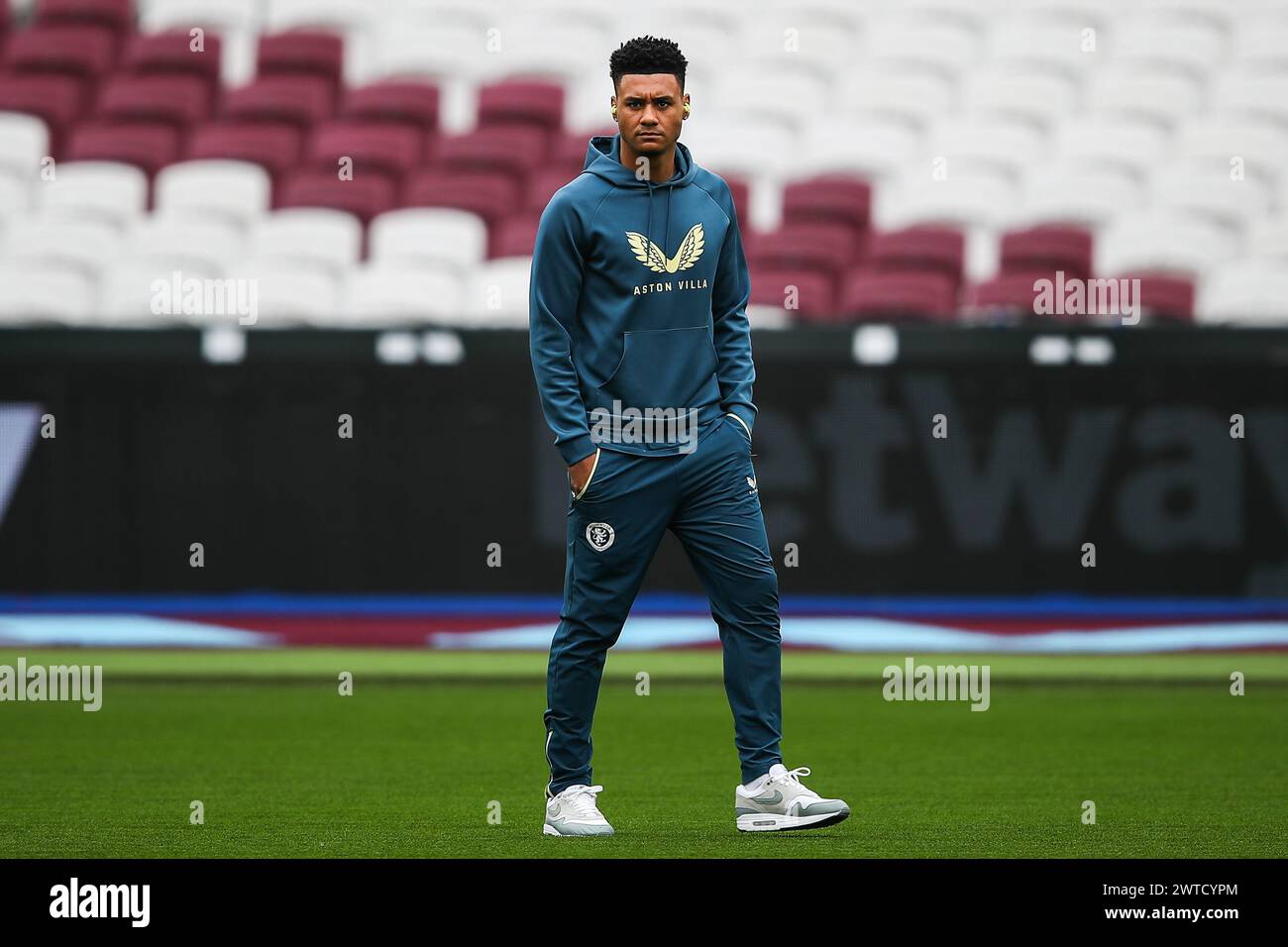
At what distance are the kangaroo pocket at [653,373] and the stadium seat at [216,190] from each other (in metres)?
10.1

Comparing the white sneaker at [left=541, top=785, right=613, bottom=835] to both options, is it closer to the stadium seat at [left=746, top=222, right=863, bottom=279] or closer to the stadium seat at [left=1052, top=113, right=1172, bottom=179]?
the stadium seat at [left=746, top=222, right=863, bottom=279]

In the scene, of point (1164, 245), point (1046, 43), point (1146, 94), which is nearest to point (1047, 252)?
point (1164, 245)

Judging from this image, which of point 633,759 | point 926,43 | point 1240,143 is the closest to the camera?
point 633,759

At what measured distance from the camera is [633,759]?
7.13 metres

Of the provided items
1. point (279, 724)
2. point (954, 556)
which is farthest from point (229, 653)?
point (954, 556)

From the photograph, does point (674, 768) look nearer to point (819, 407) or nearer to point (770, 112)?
point (819, 407)

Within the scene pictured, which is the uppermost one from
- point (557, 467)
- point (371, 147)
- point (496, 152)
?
point (371, 147)

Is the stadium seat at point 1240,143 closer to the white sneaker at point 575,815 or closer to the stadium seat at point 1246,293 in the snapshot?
the stadium seat at point 1246,293

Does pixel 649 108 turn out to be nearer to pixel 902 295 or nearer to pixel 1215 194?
pixel 902 295

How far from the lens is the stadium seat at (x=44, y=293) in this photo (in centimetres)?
1331

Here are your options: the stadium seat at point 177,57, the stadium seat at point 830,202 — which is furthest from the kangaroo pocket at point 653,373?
the stadium seat at point 177,57

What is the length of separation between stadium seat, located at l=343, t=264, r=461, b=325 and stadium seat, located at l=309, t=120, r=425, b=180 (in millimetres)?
1791

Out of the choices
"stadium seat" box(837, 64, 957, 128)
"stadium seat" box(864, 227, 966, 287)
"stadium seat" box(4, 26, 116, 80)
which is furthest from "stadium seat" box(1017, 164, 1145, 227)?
"stadium seat" box(4, 26, 116, 80)

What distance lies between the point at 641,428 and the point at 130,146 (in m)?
11.6
